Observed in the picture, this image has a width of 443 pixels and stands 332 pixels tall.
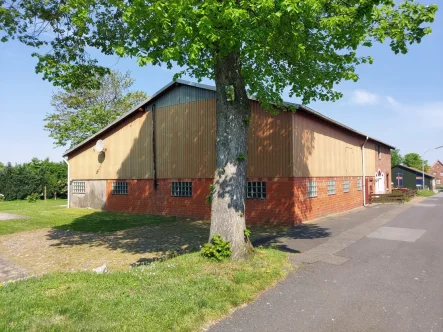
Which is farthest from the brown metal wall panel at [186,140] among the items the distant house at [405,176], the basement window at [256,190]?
the distant house at [405,176]

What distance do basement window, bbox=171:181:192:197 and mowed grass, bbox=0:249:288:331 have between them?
36.1ft

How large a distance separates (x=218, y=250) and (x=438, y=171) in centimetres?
11870

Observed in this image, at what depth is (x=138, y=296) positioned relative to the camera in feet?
17.2

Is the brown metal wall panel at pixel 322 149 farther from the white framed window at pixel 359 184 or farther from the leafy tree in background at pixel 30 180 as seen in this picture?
the leafy tree in background at pixel 30 180

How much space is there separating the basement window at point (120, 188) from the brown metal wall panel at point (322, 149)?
11505 millimetres

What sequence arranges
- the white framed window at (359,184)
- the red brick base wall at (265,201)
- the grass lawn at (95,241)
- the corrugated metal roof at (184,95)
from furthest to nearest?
the white framed window at (359,184) → the corrugated metal roof at (184,95) → the red brick base wall at (265,201) → the grass lawn at (95,241)

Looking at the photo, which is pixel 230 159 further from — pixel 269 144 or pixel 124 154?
pixel 124 154

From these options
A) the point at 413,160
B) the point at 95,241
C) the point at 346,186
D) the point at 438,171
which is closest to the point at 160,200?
the point at 95,241

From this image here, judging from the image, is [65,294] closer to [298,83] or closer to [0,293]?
[0,293]

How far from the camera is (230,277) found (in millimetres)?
6301

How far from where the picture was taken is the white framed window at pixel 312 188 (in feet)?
52.7

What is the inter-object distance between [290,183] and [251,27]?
355 inches

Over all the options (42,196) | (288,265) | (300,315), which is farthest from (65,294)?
(42,196)

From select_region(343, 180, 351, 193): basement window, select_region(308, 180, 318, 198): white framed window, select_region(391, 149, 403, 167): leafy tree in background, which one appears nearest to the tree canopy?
select_region(308, 180, 318, 198): white framed window
